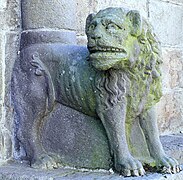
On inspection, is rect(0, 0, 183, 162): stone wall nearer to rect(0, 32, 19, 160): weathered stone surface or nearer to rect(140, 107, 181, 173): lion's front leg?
rect(0, 32, 19, 160): weathered stone surface

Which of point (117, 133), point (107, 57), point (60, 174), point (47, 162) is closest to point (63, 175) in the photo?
point (60, 174)

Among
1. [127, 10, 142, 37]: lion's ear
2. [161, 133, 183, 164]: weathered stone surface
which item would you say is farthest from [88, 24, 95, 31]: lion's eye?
[161, 133, 183, 164]: weathered stone surface

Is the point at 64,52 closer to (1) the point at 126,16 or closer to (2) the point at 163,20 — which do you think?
(1) the point at 126,16

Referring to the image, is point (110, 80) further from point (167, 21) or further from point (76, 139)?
point (167, 21)

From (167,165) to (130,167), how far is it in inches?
6.1

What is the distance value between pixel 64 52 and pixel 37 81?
0.50ft

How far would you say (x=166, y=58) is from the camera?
2770mm

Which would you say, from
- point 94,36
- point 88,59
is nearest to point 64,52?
point 88,59

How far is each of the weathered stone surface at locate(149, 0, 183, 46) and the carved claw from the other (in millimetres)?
1247

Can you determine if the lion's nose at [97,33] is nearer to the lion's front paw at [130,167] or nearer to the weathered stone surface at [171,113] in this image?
the lion's front paw at [130,167]

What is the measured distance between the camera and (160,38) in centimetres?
272

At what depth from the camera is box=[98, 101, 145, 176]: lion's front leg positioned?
163 cm

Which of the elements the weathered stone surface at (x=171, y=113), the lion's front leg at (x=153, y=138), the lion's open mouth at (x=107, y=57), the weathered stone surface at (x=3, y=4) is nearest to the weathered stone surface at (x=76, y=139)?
the lion's front leg at (x=153, y=138)

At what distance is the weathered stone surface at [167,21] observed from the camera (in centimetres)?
270
